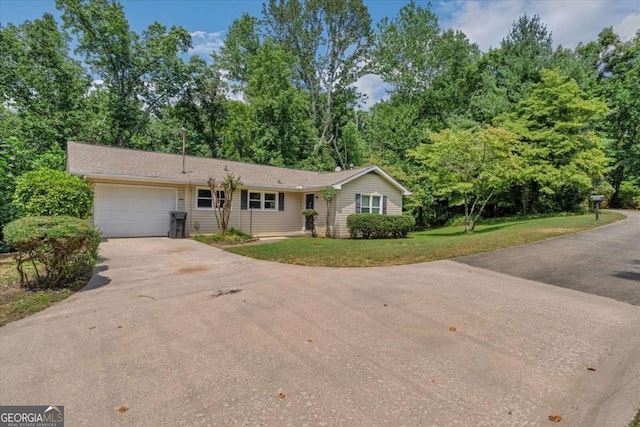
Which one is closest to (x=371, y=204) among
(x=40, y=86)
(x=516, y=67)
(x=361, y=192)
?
(x=361, y=192)

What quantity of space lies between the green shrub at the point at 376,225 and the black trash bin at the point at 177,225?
A: 7.42 meters

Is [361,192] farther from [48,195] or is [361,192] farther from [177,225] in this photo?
[48,195]

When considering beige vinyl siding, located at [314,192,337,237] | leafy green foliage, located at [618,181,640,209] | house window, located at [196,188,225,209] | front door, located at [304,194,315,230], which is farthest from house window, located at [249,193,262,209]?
leafy green foliage, located at [618,181,640,209]

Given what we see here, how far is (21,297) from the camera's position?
4.98m

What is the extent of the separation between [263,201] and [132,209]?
5.85m

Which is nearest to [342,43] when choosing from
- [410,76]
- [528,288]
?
[410,76]

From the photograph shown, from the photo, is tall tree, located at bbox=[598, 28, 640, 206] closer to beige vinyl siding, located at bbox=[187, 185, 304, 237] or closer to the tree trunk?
the tree trunk

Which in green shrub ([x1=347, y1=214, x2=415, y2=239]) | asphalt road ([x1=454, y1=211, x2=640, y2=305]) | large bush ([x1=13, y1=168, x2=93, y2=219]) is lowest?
asphalt road ([x1=454, y1=211, x2=640, y2=305])

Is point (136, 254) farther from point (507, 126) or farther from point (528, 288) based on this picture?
point (507, 126)

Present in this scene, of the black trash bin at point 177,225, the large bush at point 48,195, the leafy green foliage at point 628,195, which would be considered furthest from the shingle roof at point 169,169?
the leafy green foliage at point 628,195

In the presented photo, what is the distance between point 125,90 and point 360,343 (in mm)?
28632

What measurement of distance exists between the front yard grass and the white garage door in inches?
263

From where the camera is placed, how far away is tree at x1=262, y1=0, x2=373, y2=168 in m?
28.0

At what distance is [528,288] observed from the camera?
558 cm
